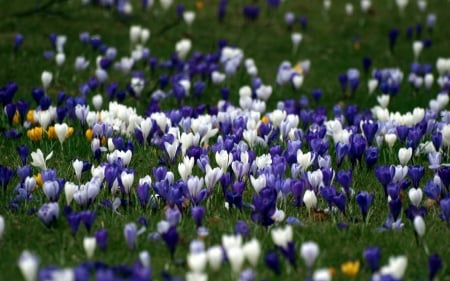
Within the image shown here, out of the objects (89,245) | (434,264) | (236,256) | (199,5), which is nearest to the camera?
(236,256)

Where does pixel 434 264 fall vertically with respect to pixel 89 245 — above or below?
below

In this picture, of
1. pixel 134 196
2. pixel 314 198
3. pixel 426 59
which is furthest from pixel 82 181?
pixel 426 59

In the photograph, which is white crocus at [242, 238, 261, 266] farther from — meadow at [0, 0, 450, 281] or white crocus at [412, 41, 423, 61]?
white crocus at [412, 41, 423, 61]

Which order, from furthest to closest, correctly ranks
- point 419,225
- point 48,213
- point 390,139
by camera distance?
point 390,139, point 48,213, point 419,225

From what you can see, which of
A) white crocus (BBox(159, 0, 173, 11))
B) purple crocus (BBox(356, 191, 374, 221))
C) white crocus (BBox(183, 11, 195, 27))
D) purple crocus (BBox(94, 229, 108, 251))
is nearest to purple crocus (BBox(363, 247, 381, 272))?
purple crocus (BBox(356, 191, 374, 221))

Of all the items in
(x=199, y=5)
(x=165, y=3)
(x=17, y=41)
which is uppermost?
(x=199, y=5)

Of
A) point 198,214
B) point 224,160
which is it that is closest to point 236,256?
point 198,214

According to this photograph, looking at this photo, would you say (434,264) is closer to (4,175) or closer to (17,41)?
(4,175)

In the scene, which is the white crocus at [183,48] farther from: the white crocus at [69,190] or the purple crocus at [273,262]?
the purple crocus at [273,262]
